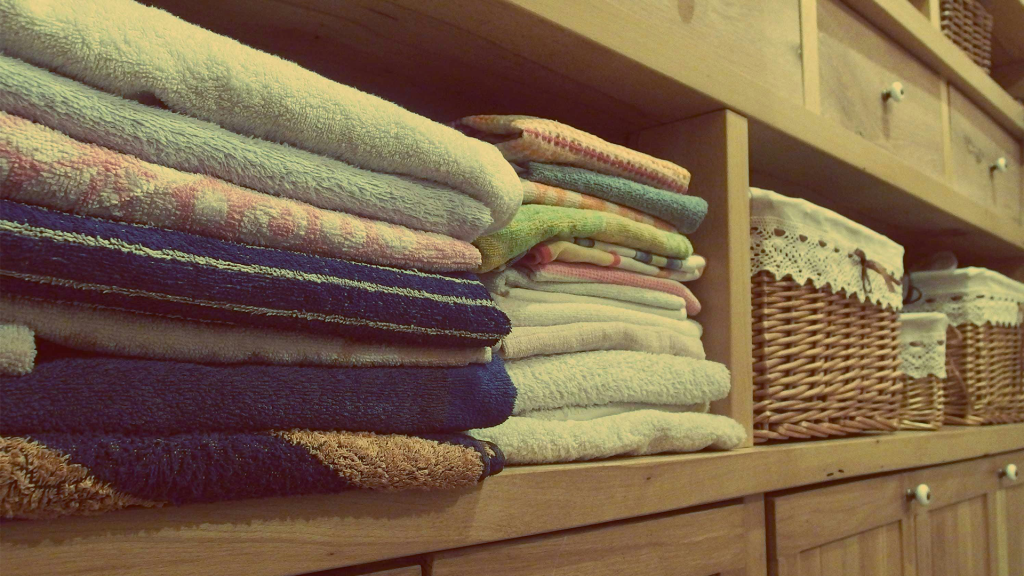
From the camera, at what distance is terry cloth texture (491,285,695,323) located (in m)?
0.58

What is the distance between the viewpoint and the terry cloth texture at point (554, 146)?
57 centimetres

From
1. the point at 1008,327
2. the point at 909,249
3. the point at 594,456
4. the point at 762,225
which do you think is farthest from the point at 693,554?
the point at 909,249

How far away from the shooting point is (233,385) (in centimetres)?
34

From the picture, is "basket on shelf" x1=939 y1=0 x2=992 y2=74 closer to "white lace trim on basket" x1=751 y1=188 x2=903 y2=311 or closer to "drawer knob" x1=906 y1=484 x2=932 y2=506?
"white lace trim on basket" x1=751 y1=188 x2=903 y2=311

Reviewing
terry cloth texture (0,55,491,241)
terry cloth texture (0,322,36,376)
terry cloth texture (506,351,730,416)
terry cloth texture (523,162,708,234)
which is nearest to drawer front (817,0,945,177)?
terry cloth texture (523,162,708,234)

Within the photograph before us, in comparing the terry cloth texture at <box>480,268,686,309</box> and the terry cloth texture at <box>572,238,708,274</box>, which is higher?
the terry cloth texture at <box>572,238,708,274</box>

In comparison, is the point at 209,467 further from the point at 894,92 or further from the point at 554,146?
the point at 894,92

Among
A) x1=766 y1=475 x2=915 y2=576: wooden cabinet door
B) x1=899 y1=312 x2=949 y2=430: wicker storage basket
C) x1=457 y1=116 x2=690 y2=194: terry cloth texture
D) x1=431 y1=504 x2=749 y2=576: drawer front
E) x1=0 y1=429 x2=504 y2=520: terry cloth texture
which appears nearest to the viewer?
x1=0 y1=429 x2=504 y2=520: terry cloth texture

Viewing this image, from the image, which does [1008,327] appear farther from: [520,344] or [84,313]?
[84,313]

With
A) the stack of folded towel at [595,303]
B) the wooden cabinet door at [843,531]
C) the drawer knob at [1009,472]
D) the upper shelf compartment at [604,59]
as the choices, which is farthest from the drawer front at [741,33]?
the drawer knob at [1009,472]

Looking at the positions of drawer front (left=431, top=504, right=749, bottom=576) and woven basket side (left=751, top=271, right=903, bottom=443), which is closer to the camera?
drawer front (left=431, top=504, right=749, bottom=576)

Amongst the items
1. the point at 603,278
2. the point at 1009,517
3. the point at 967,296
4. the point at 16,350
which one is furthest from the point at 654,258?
the point at 1009,517

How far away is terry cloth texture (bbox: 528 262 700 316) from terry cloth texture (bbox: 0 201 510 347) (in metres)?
0.14

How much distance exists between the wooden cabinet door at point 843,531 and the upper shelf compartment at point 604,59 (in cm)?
37
